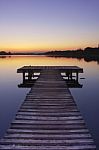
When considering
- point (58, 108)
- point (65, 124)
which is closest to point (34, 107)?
point (58, 108)

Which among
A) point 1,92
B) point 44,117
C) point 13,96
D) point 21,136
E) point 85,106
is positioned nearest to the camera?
point 21,136

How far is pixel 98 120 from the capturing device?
12625 millimetres

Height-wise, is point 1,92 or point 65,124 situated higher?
point 65,124

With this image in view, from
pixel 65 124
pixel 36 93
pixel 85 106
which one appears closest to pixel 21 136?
pixel 65 124

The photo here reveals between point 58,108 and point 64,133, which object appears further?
point 58,108

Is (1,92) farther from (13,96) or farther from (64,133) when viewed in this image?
(64,133)

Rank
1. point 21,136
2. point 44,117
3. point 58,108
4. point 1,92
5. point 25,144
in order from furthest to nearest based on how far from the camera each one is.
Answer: point 1,92, point 58,108, point 44,117, point 21,136, point 25,144

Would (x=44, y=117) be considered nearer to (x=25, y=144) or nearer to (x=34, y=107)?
(x=34, y=107)

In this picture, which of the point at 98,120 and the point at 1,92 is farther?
the point at 1,92

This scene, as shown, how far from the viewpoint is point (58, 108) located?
9.05 meters

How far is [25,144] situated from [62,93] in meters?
6.31

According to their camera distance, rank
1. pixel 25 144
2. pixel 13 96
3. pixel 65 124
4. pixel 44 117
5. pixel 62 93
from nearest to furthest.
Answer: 1. pixel 25 144
2. pixel 65 124
3. pixel 44 117
4. pixel 62 93
5. pixel 13 96

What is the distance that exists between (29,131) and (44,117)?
137 centimetres

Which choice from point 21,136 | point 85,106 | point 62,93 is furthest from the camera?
point 85,106
